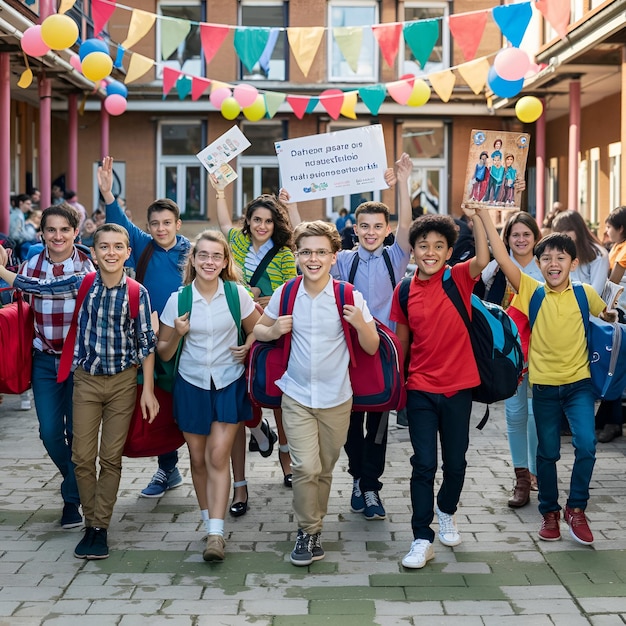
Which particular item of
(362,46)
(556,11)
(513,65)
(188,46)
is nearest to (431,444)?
(556,11)

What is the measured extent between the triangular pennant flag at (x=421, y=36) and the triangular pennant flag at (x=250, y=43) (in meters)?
2.41

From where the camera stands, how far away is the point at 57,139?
27.2 meters

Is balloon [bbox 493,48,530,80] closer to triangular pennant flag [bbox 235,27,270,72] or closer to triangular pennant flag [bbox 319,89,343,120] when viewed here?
triangular pennant flag [bbox 235,27,270,72]

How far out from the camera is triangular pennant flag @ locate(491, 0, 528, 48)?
10625mm

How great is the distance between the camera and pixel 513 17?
10672 mm

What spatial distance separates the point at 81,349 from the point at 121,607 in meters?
1.44

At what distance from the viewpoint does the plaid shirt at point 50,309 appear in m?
5.35

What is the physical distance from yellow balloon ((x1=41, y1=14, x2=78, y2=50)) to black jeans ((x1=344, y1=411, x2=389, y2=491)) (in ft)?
24.4

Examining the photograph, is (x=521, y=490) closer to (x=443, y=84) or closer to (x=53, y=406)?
(x=53, y=406)

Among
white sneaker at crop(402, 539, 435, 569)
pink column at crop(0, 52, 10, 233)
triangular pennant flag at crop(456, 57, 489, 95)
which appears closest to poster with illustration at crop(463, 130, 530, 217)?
Answer: white sneaker at crop(402, 539, 435, 569)

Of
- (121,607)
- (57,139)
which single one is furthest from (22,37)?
(57,139)

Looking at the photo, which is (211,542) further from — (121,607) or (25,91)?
(25,91)

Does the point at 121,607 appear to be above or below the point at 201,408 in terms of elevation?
below

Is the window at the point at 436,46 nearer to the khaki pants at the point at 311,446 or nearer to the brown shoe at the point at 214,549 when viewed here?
the khaki pants at the point at 311,446
